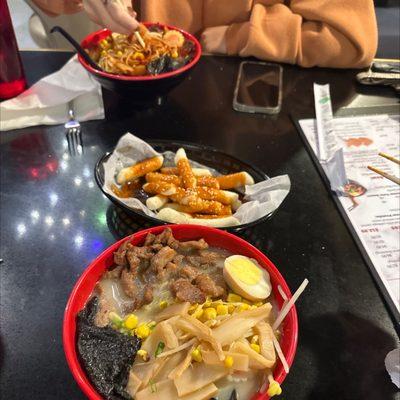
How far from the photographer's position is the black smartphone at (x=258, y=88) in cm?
162

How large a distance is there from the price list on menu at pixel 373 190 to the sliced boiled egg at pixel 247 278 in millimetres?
408

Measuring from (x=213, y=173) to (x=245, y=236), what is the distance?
240 mm

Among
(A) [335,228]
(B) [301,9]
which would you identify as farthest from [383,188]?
(B) [301,9]

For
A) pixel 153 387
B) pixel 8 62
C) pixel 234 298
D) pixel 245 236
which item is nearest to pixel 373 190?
pixel 245 236

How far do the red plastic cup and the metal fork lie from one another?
24 cm

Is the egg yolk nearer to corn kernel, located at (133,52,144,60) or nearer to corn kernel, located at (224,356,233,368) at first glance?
corn kernel, located at (224,356,233,368)

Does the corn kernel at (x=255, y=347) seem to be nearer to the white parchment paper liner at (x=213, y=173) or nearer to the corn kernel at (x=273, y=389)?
the corn kernel at (x=273, y=389)

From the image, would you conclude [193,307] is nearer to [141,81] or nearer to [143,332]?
[143,332]

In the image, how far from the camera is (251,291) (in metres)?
0.83

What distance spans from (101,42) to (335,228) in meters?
1.07

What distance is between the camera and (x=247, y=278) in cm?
84

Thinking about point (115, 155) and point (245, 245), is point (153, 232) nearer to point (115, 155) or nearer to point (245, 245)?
point (245, 245)

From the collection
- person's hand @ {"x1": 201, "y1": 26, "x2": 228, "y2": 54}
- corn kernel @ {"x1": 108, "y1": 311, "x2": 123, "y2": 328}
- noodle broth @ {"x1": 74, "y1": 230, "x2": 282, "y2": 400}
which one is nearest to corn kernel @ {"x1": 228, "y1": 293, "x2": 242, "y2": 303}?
noodle broth @ {"x1": 74, "y1": 230, "x2": 282, "y2": 400}

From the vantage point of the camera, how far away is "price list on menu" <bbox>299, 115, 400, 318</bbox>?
1.14m
